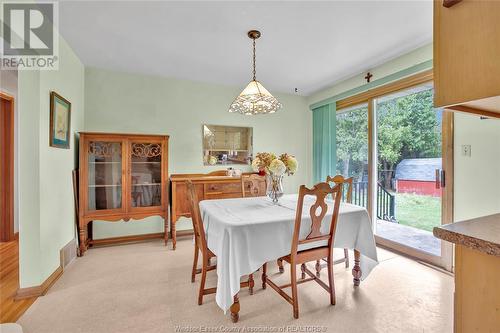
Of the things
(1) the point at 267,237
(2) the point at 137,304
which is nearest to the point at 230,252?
(1) the point at 267,237

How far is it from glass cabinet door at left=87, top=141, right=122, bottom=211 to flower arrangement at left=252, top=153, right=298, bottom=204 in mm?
2015

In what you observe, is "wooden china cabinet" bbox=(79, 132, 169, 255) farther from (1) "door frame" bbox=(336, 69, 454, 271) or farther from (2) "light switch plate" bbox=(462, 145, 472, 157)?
(2) "light switch plate" bbox=(462, 145, 472, 157)

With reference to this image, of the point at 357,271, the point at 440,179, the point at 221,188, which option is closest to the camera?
the point at 357,271

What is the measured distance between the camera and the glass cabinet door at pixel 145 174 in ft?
10.8

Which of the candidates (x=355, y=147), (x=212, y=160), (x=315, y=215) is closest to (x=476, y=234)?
(x=315, y=215)

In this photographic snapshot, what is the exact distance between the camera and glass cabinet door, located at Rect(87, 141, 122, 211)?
3.10 metres

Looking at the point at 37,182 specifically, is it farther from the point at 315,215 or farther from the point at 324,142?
the point at 324,142

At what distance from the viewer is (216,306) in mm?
1911

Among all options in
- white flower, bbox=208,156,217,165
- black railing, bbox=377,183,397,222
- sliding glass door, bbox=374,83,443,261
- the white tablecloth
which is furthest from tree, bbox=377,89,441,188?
white flower, bbox=208,156,217,165

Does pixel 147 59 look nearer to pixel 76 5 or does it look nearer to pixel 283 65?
pixel 76 5

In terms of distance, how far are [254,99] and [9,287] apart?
2.81 metres

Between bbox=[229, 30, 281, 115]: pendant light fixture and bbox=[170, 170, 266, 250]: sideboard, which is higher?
bbox=[229, 30, 281, 115]: pendant light fixture

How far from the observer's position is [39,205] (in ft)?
6.88

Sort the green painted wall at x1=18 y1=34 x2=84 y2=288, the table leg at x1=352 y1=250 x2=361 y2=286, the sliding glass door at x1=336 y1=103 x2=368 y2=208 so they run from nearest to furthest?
the green painted wall at x1=18 y1=34 x2=84 y2=288, the table leg at x1=352 y1=250 x2=361 y2=286, the sliding glass door at x1=336 y1=103 x2=368 y2=208
